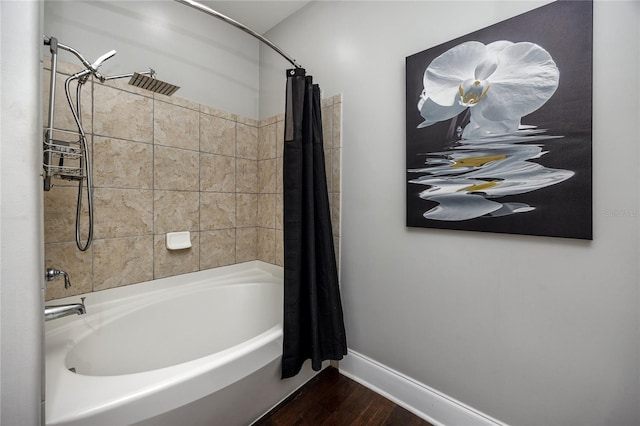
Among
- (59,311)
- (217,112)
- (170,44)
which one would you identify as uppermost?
(170,44)

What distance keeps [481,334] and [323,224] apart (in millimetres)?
927

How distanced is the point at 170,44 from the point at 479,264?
2276mm

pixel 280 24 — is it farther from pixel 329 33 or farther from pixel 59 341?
pixel 59 341

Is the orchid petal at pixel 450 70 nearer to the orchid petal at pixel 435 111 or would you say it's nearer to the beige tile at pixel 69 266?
the orchid petal at pixel 435 111

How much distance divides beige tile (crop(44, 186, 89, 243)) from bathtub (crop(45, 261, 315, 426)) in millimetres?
340

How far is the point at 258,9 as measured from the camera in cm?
192

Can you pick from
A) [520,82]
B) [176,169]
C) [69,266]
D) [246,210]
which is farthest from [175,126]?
[520,82]

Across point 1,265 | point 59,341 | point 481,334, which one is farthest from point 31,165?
point 481,334

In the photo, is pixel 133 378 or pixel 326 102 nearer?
pixel 133 378

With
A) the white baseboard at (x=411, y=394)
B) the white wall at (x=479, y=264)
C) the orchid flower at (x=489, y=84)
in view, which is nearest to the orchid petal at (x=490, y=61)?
the orchid flower at (x=489, y=84)

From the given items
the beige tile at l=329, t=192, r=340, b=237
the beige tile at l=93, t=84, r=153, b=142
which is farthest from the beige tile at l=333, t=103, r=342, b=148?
the beige tile at l=93, t=84, r=153, b=142

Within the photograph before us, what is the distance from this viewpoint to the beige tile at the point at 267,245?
2105 millimetres

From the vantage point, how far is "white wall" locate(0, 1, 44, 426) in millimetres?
593

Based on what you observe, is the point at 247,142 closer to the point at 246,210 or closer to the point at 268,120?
the point at 268,120
